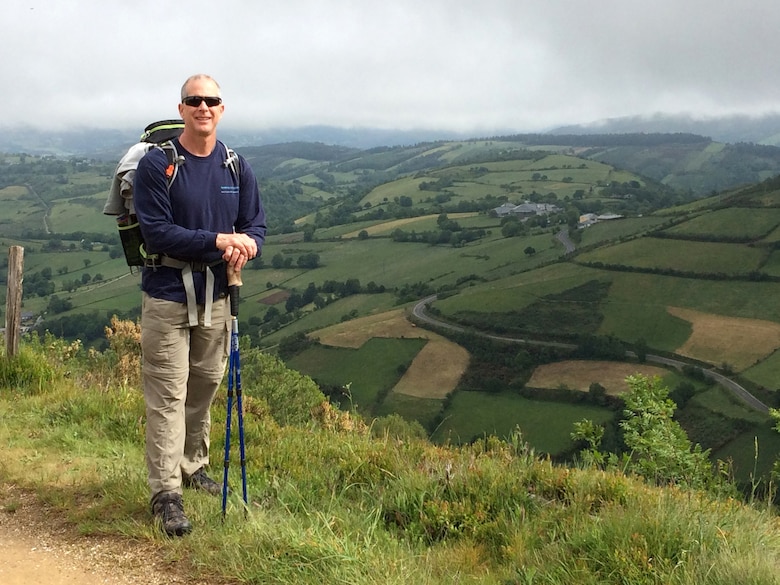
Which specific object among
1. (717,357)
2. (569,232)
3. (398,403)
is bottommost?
(398,403)

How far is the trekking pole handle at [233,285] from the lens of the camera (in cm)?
406

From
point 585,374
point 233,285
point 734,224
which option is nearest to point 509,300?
point 585,374

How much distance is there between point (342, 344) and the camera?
7119 centimetres

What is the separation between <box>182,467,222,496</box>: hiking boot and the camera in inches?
181

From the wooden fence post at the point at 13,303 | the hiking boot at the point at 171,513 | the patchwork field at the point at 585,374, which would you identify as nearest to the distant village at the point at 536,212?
the patchwork field at the point at 585,374

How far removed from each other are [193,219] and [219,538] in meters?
2.09

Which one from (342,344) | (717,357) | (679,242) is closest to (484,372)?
(342,344)

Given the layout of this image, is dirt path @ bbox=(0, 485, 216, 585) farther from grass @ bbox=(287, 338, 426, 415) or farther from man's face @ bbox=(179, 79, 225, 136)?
grass @ bbox=(287, 338, 426, 415)

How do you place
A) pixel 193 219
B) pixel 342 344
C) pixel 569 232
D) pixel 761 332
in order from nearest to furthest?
pixel 193 219 → pixel 761 332 → pixel 342 344 → pixel 569 232

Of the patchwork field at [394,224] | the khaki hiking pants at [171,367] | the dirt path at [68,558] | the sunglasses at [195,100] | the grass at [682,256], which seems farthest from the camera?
the patchwork field at [394,224]

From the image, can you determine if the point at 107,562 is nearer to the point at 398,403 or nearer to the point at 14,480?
the point at 14,480

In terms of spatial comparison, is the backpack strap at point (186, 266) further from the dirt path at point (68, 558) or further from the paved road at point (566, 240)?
the paved road at point (566, 240)

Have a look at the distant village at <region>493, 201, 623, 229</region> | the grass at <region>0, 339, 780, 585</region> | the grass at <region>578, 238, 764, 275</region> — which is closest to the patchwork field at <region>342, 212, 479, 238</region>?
the distant village at <region>493, 201, 623, 229</region>

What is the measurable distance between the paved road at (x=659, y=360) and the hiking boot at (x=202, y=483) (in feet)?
191
